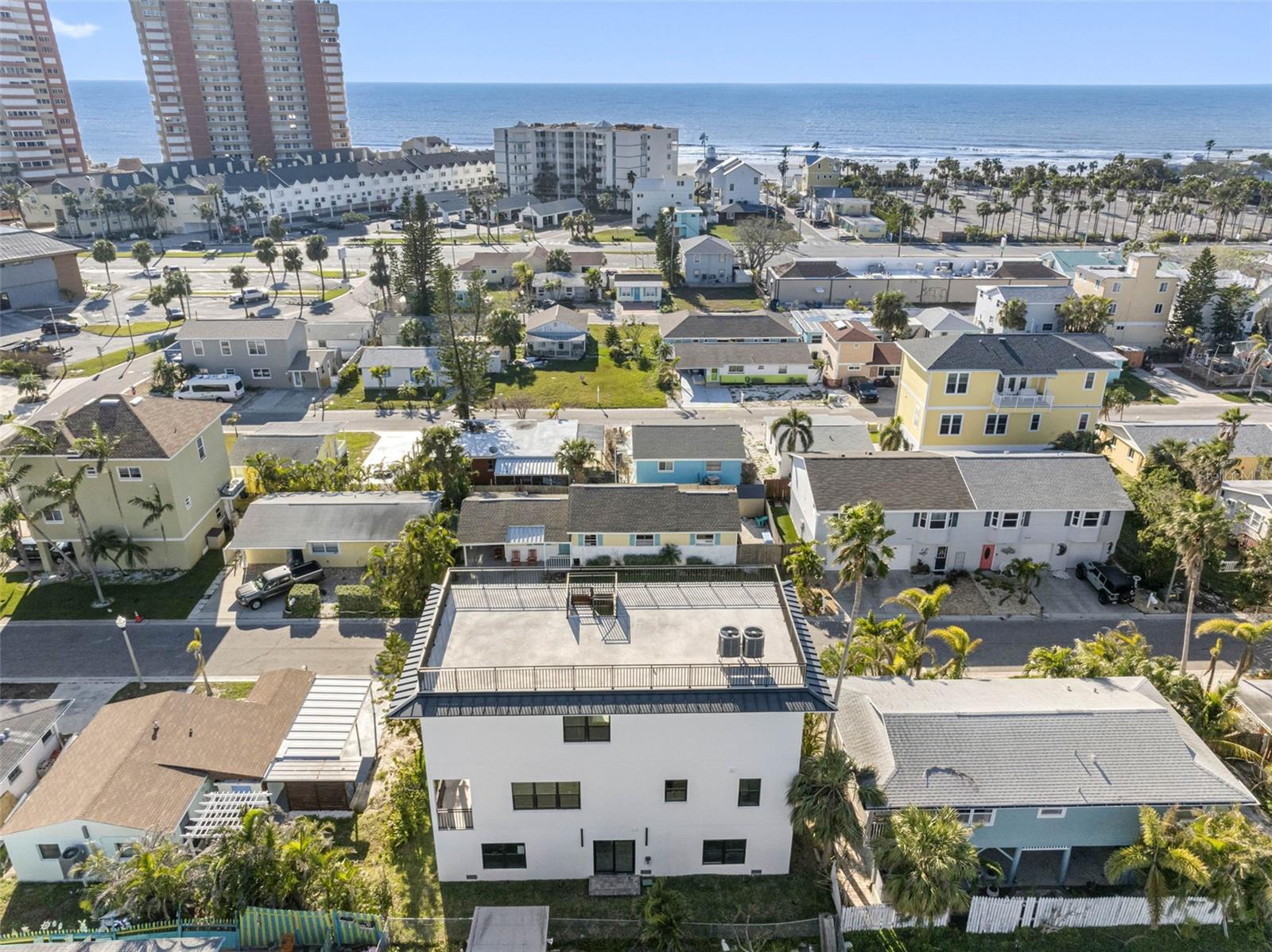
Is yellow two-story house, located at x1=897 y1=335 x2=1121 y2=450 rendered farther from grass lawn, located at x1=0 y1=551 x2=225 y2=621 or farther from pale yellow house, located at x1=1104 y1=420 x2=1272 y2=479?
grass lawn, located at x1=0 y1=551 x2=225 y2=621

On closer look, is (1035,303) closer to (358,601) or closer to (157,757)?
(358,601)

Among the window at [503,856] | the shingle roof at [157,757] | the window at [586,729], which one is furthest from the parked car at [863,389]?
the window at [503,856]

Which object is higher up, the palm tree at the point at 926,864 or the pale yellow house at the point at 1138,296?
the pale yellow house at the point at 1138,296

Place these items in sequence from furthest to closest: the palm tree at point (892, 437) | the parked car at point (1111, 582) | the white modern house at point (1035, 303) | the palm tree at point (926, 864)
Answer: the white modern house at point (1035, 303) → the palm tree at point (892, 437) → the parked car at point (1111, 582) → the palm tree at point (926, 864)

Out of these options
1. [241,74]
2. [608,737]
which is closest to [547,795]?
[608,737]

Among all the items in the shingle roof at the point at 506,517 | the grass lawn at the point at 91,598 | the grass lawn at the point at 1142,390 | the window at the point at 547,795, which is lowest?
the grass lawn at the point at 91,598

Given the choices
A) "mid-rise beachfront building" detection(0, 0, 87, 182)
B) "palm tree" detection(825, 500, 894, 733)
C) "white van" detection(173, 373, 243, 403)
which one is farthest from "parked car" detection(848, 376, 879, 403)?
"mid-rise beachfront building" detection(0, 0, 87, 182)

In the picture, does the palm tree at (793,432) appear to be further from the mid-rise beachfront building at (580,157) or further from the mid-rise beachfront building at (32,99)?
the mid-rise beachfront building at (32,99)
